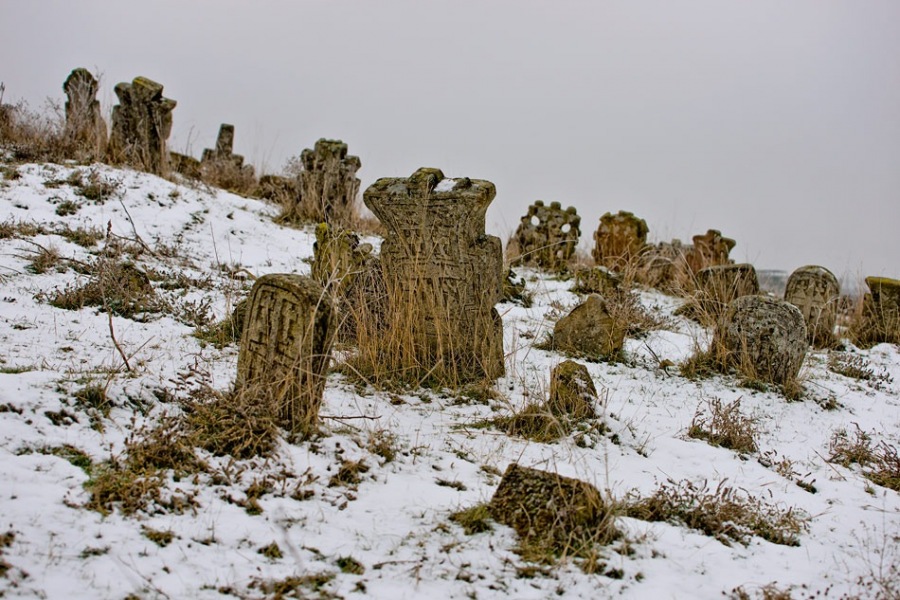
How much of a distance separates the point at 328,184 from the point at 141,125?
3099 mm

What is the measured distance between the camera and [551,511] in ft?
11.2

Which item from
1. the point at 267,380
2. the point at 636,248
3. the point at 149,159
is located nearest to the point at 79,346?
the point at 267,380

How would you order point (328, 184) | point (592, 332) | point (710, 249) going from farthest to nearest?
point (710, 249) → point (328, 184) → point (592, 332)

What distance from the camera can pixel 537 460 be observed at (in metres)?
4.41

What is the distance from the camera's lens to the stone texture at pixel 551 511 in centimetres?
332

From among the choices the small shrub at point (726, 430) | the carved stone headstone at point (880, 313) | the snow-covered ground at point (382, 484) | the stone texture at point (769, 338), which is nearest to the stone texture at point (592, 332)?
the snow-covered ground at point (382, 484)

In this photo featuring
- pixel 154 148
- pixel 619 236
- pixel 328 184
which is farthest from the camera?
pixel 619 236

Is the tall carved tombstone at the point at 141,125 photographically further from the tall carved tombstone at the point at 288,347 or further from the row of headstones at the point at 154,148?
the tall carved tombstone at the point at 288,347

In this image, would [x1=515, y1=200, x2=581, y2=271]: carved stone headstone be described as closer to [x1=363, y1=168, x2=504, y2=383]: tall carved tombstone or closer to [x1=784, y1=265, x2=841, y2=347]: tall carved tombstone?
[x1=784, y1=265, x2=841, y2=347]: tall carved tombstone

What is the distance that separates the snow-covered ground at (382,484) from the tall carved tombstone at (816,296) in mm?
2193

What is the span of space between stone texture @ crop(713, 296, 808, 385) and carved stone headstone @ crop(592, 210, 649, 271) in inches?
219

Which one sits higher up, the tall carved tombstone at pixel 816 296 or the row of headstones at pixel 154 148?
the row of headstones at pixel 154 148

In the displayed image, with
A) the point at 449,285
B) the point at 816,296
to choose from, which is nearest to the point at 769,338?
the point at 816,296

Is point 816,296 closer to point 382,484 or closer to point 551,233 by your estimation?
point 551,233
